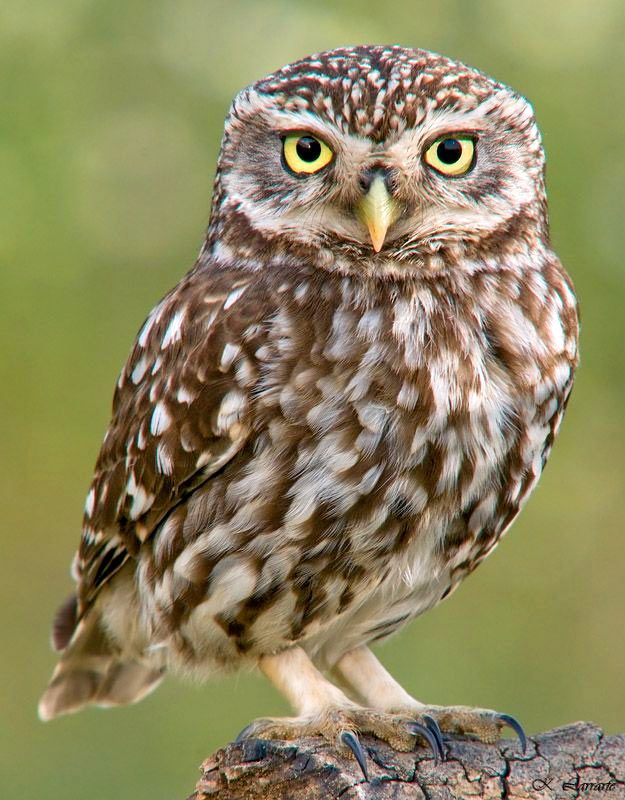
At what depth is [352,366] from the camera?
274 centimetres

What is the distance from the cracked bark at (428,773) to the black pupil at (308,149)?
1.30m

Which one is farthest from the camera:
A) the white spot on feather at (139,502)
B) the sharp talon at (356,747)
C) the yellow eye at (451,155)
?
the white spot on feather at (139,502)

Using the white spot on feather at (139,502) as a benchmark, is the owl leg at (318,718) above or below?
below

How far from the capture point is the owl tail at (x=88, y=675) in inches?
145

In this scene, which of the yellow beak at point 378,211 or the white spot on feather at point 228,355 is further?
the white spot on feather at point 228,355

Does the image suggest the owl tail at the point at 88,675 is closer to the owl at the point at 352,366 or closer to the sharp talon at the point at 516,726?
the owl at the point at 352,366

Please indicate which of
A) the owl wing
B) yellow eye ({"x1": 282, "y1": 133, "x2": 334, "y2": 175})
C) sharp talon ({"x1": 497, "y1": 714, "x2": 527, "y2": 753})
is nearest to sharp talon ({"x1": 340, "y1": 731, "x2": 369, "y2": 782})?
sharp talon ({"x1": 497, "y1": 714, "x2": 527, "y2": 753})

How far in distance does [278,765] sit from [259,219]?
125 centimetres

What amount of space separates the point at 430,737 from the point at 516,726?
0.21 m

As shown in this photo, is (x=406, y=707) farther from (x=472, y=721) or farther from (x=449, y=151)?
(x=449, y=151)

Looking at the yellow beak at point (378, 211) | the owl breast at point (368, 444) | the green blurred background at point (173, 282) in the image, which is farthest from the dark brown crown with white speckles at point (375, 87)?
the green blurred background at point (173, 282)

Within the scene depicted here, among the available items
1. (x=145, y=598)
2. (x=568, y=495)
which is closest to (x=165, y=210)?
(x=568, y=495)

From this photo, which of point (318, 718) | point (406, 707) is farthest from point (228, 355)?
point (406, 707)

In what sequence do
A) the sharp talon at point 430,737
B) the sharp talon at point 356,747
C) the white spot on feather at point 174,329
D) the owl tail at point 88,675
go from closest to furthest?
the sharp talon at point 356,747, the sharp talon at point 430,737, the white spot on feather at point 174,329, the owl tail at point 88,675
